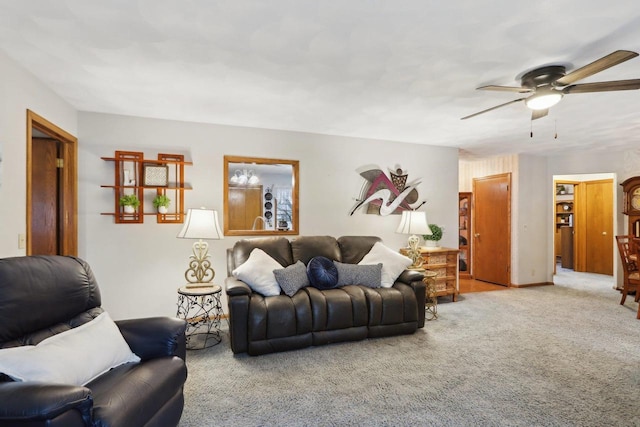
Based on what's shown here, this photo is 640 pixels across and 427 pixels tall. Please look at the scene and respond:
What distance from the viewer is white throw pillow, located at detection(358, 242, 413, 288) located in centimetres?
375

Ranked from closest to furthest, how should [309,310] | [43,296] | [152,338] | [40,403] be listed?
[40,403] → [43,296] → [152,338] → [309,310]

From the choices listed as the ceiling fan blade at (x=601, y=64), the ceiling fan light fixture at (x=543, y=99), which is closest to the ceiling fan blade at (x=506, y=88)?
the ceiling fan light fixture at (x=543, y=99)

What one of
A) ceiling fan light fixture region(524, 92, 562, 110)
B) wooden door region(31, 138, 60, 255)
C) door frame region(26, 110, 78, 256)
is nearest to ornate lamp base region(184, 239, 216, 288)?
door frame region(26, 110, 78, 256)

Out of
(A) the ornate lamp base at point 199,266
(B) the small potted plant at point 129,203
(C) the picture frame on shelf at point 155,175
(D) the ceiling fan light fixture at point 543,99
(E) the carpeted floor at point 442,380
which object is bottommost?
(E) the carpeted floor at point 442,380

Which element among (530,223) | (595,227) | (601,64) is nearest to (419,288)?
(601,64)

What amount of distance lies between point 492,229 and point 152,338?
6.19m

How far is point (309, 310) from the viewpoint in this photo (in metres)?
3.20

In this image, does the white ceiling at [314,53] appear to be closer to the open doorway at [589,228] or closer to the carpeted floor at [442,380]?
the carpeted floor at [442,380]

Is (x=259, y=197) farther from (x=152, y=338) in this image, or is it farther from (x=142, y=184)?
(x=152, y=338)

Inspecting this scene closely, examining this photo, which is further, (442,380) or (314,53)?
(442,380)

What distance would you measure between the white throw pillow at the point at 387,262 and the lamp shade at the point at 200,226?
5.64 ft

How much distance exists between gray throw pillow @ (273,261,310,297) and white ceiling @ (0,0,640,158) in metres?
1.70

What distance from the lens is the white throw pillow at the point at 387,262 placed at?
3746 mm

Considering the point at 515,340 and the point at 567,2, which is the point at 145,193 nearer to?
the point at 567,2
